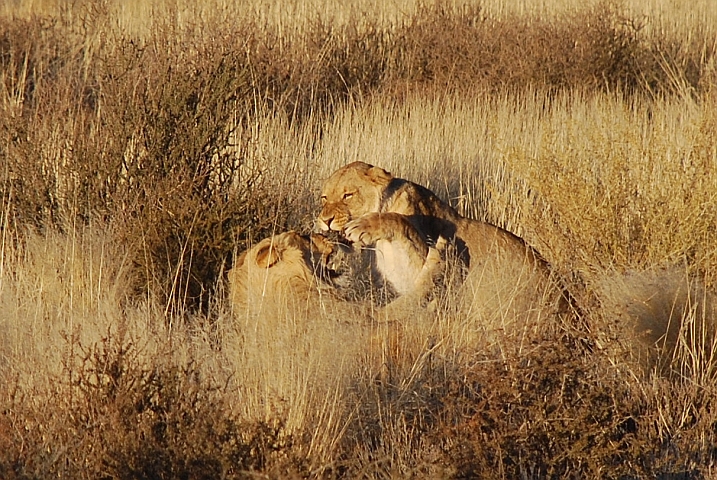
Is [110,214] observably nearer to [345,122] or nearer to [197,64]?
[197,64]

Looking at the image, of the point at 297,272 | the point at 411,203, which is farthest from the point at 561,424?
the point at 411,203

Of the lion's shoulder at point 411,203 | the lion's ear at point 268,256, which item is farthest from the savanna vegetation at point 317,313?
the lion's shoulder at point 411,203

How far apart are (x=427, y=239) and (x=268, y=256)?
94cm

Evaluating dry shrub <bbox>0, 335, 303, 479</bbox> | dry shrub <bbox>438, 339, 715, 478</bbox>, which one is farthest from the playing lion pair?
dry shrub <bbox>0, 335, 303, 479</bbox>

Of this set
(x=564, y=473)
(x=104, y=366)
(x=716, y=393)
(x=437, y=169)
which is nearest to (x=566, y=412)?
(x=564, y=473)

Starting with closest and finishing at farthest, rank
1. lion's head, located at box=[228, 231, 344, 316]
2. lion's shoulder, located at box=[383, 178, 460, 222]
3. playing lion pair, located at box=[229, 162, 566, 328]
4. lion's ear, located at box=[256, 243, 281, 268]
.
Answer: playing lion pair, located at box=[229, 162, 566, 328]
lion's head, located at box=[228, 231, 344, 316]
lion's ear, located at box=[256, 243, 281, 268]
lion's shoulder, located at box=[383, 178, 460, 222]

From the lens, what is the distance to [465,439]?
4.20 metres

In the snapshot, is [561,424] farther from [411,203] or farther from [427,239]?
[411,203]

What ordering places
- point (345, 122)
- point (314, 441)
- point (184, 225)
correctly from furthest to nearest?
point (345, 122)
point (184, 225)
point (314, 441)

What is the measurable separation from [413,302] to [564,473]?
1523 mm

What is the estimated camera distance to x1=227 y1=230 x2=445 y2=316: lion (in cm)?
552

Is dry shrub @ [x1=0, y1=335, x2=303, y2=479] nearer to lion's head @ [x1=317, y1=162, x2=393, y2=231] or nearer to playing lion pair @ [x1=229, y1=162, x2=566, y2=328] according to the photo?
playing lion pair @ [x1=229, y1=162, x2=566, y2=328]

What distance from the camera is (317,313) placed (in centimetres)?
530

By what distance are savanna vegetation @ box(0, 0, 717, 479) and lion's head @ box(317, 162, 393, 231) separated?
0.35m
